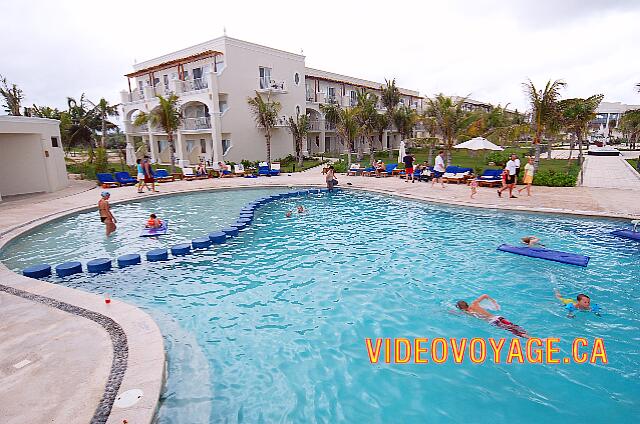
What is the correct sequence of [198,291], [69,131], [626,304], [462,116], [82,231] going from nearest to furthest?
[626,304] → [198,291] → [82,231] → [462,116] → [69,131]

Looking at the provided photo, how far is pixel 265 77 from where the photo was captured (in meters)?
31.6

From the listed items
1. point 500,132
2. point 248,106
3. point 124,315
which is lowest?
point 124,315

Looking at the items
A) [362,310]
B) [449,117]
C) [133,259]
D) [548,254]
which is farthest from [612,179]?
[133,259]

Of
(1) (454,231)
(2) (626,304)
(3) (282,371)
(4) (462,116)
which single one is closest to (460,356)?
(3) (282,371)

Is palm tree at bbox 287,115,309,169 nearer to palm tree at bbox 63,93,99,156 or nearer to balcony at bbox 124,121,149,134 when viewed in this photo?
balcony at bbox 124,121,149,134

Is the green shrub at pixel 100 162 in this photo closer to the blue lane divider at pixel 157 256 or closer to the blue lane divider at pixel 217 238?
the blue lane divider at pixel 217 238

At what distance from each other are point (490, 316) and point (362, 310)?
2220 mm

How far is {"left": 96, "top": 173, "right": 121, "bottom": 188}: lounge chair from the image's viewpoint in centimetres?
2048

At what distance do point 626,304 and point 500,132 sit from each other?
79.8ft

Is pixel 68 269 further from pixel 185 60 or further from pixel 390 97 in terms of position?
pixel 390 97

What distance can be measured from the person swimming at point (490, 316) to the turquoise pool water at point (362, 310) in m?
0.17

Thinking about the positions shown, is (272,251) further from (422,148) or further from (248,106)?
(422,148)

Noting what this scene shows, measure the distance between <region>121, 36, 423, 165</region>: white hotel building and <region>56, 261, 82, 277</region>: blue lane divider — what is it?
1894cm

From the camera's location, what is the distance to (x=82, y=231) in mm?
12000
